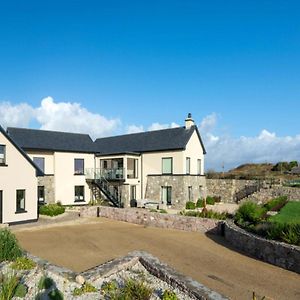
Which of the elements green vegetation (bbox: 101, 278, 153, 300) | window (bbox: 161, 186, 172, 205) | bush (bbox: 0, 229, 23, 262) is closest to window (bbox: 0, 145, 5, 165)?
bush (bbox: 0, 229, 23, 262)

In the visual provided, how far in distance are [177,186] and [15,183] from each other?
47.4 ft

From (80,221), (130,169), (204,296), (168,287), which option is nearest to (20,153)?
(80,221)

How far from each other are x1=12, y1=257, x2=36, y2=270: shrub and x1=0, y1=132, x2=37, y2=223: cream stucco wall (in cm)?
1141

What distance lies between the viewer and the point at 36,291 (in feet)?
25.0

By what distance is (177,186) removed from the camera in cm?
2923

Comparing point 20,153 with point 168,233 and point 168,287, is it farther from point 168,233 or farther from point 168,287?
point 168,287

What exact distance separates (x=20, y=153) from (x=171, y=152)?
14.2 m

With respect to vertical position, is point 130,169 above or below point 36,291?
above

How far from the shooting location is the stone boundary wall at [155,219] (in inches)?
705

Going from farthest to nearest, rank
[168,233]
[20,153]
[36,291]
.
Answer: [20,153], [168,233], [36,291]

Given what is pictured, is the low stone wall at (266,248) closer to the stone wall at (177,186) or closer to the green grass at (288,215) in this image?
the green grass at (288,215)

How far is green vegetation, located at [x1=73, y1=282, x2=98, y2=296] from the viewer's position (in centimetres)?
749

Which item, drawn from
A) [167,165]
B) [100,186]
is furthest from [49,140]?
[167,165]

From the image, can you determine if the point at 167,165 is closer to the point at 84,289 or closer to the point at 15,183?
the point at 15,183
